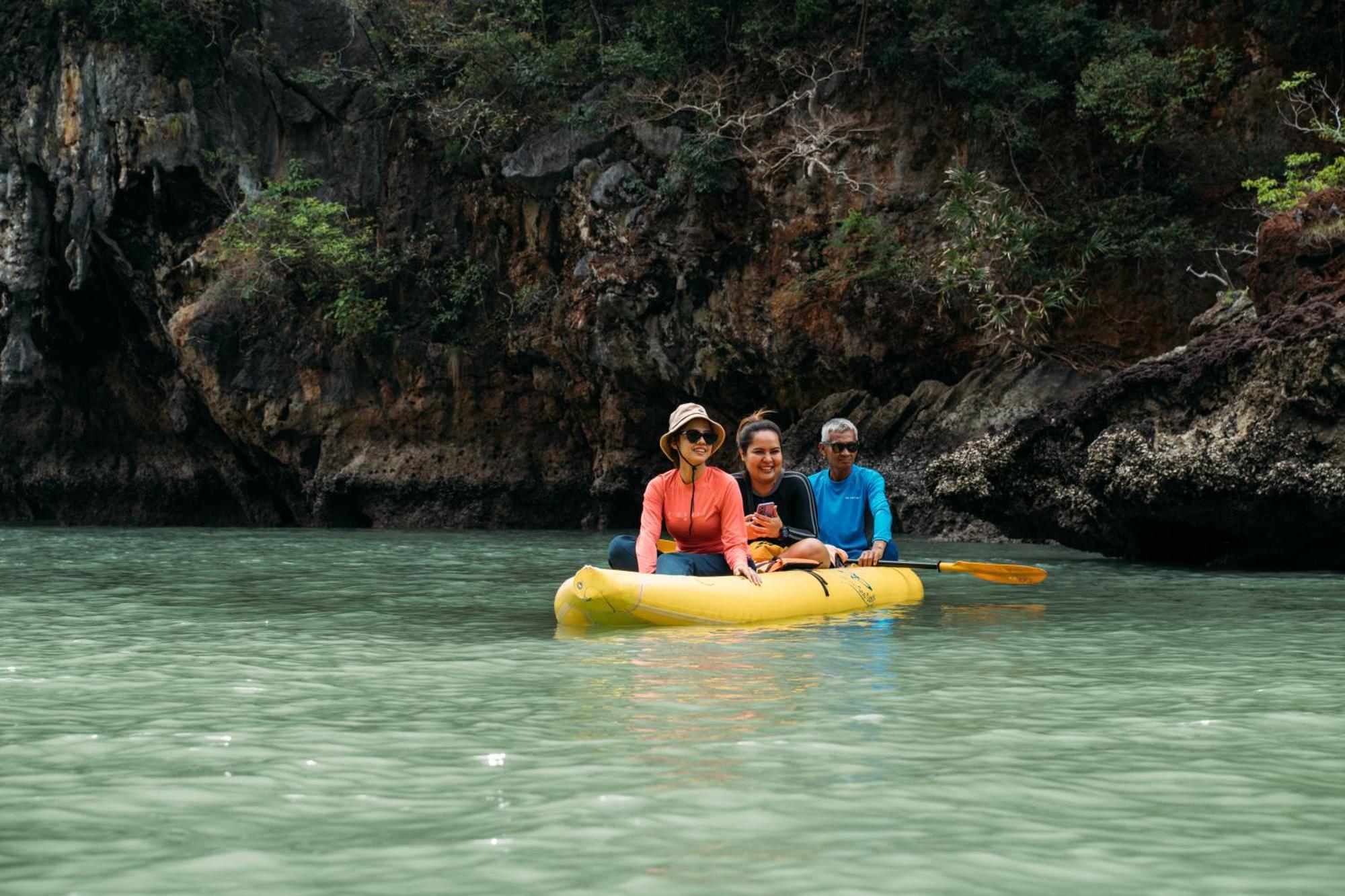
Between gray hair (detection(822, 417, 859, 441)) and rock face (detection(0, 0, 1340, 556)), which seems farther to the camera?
rock face (detection(0, 0, 1340, 556))

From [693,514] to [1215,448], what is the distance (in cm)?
557

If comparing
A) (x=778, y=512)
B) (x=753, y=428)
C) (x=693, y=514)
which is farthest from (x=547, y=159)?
(x=693, y=514)

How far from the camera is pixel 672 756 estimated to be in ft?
12.6

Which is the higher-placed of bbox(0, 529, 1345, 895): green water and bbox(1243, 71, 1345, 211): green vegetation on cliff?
bbox(1243, 71, 1345, 211): green vegetation on cliff

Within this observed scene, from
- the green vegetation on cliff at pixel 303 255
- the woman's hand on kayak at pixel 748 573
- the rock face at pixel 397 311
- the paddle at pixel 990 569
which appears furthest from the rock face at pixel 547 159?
the woman's hand on kayak at pixel 748 573

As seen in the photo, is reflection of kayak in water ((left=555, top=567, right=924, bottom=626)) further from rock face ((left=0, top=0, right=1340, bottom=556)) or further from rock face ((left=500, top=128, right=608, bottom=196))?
rock face ((left=500, top=128, right=608, bottom=196))

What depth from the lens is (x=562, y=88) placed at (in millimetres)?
20797

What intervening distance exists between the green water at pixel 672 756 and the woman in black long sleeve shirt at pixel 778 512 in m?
0.57

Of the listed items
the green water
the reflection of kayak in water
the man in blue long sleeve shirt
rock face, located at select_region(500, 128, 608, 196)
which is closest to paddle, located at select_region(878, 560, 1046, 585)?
the man in blue long sleeve shirt

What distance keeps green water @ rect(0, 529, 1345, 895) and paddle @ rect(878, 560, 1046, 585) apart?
3.99 feet

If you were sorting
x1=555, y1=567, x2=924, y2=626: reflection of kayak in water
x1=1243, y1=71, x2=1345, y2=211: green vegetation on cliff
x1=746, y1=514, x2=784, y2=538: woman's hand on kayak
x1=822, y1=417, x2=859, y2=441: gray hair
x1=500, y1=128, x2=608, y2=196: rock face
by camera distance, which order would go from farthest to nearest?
x1=500, y1=128, x2=608, y2=196: rock face < x1=1243, y1=71, x2=1345, y2=211: green vegetation on cliff < x1=822, y1=417, x2=859, y2=441: gray hair < x1=746, y1=514, x2=784, y2=538: woman's hand on kayak < x1=555, y1=567, x2=924, y2=626: reflection of kayak in water

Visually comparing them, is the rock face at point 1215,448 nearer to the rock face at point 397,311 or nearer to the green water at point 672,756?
the green water at point 672,756

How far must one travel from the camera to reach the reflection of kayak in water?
6910mm

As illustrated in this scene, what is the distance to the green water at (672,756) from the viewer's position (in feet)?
9.25
